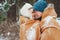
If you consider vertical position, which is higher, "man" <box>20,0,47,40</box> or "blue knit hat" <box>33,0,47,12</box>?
"blue knit hat" <box>33,0,47,12</box>

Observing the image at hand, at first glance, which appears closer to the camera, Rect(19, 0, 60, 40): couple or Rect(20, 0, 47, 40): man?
Rect(19, 0, 60, 40): couple

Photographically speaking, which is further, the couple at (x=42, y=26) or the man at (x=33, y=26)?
the man at (x=33, y=26)

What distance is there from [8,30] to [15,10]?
4.31 ft

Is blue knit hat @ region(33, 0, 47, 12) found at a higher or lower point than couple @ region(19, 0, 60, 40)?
higher

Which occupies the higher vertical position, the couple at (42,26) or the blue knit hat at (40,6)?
the blue knit hat at (40,6)

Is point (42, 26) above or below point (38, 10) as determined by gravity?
below

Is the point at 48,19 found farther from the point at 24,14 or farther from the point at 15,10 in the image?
the point at 15,10

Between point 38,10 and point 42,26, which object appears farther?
point 38,10

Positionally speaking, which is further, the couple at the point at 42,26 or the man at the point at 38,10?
the man at the point at 38,10

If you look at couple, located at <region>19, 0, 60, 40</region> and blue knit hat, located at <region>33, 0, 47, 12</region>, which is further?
blue knit hat, located at <region>33, 0, 47, 12</region>

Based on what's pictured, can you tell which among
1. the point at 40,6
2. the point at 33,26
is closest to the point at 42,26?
the point at 33,26

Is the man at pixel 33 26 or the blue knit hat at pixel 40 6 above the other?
the blue knit hat at pixel 40 6

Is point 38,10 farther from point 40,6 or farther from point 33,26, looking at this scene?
point 33,26

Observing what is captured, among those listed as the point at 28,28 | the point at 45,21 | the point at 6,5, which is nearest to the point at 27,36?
the point at 28,28
